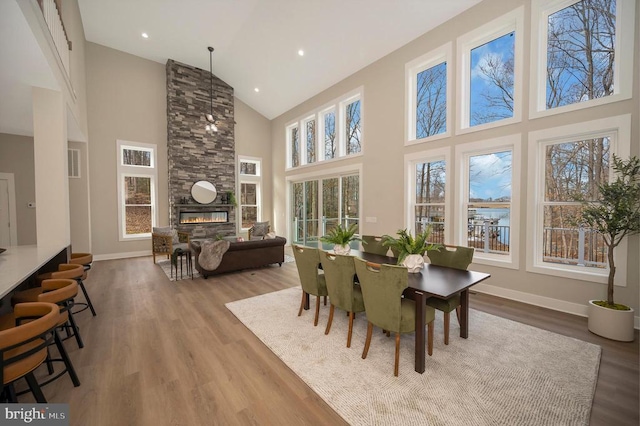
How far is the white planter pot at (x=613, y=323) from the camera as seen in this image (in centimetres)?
261

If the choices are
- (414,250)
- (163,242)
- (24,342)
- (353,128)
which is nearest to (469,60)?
(353,128)

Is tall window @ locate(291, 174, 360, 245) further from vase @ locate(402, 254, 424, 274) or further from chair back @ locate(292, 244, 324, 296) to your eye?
vase @ locate(402, 254, 424, 274)

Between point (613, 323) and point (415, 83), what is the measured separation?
4.63 m

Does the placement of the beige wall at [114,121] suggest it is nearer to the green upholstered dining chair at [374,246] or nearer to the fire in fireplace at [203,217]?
the fire in fireplace at [203,217]

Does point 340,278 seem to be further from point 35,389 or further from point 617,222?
point 617,222

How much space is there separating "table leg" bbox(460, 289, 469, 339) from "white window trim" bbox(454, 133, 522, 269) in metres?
1.76

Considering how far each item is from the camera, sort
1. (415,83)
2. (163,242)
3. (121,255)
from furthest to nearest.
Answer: (121,255), (163,242), (415,83)

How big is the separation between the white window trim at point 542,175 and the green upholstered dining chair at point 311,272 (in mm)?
3101

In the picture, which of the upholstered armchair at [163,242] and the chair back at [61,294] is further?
the upholstered armchair at [163,242]

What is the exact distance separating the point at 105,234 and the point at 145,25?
5.28 metres

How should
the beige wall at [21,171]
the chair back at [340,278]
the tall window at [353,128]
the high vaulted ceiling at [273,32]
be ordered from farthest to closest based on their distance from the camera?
the tall window at [353,128] → the beige wall at [21,171] → the high vaulted ceiling at [273,32] → the chair back at [340,278]

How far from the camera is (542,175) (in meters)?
3.59

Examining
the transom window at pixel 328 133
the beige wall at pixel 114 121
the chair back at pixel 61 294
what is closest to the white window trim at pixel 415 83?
the transom window at pixel 328 133

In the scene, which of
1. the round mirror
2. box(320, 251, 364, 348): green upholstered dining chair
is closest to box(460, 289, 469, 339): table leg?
box(320, 251, 364, 348): green upholstered dining chair
